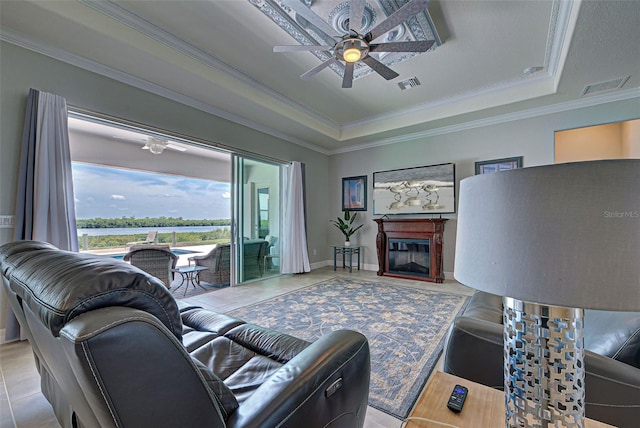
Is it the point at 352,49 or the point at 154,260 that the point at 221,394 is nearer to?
the point at 352,49

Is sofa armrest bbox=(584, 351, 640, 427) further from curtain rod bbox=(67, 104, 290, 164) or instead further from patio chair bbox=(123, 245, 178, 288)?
patio chair bbox=(123, 245, 178, 288)

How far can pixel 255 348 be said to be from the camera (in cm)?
142

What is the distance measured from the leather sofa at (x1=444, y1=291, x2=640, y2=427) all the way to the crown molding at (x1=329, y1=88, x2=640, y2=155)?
13.2ft

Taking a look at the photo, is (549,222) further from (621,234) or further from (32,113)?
(32,113)

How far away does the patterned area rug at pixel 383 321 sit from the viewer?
181 centimetres

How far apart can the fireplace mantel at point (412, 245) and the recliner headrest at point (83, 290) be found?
15.5 feet

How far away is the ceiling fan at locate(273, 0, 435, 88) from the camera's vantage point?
2.04m

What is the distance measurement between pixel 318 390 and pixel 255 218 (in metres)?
4.24

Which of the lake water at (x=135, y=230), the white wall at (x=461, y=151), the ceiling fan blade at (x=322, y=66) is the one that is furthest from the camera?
the lake water at (x=135, y=230)

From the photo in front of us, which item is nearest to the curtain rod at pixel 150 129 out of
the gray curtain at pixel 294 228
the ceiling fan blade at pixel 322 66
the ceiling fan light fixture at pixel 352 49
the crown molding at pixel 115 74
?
the crown molding at pixel 115 74

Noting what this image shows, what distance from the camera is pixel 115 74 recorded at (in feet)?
10.0

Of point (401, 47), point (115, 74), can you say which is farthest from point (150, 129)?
point (401, 47)

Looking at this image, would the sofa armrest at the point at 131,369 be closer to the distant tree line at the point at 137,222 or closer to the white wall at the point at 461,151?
the white wall at the point at 461,151

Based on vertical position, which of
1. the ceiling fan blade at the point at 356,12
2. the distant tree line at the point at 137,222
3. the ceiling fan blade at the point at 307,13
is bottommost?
the distant tree line at the point at 137,222
